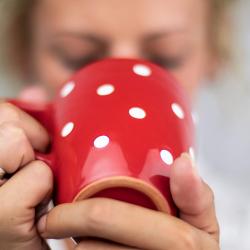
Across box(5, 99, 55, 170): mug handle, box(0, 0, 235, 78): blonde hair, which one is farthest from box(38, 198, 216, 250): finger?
box(0, 0, 235, 78): blonde hair

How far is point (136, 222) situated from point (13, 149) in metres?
0.12

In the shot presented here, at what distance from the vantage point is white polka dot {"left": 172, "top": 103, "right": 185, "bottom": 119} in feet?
1.45

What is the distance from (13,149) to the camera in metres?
0.43

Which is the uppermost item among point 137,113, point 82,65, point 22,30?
point 22,30

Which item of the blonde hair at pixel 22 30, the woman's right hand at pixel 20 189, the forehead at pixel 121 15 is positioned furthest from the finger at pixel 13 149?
the blonde hair at pixel 22 30

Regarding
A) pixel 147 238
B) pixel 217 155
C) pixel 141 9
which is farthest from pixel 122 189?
pixel 217 155

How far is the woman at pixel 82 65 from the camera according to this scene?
384 mm

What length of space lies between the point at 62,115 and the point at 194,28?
50 centimetres

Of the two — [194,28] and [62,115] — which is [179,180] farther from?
[194,28]

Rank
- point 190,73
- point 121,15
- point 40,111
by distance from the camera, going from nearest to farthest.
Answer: point 40,111 → point 121,15 → point 190,73

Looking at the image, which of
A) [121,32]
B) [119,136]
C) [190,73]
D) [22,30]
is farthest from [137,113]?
[22,30]

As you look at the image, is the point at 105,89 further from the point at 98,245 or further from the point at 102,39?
the point at 102,39

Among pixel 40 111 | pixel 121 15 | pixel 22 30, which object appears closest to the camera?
pixel 40 111

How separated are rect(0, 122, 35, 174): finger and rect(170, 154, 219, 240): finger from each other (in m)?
0.12
